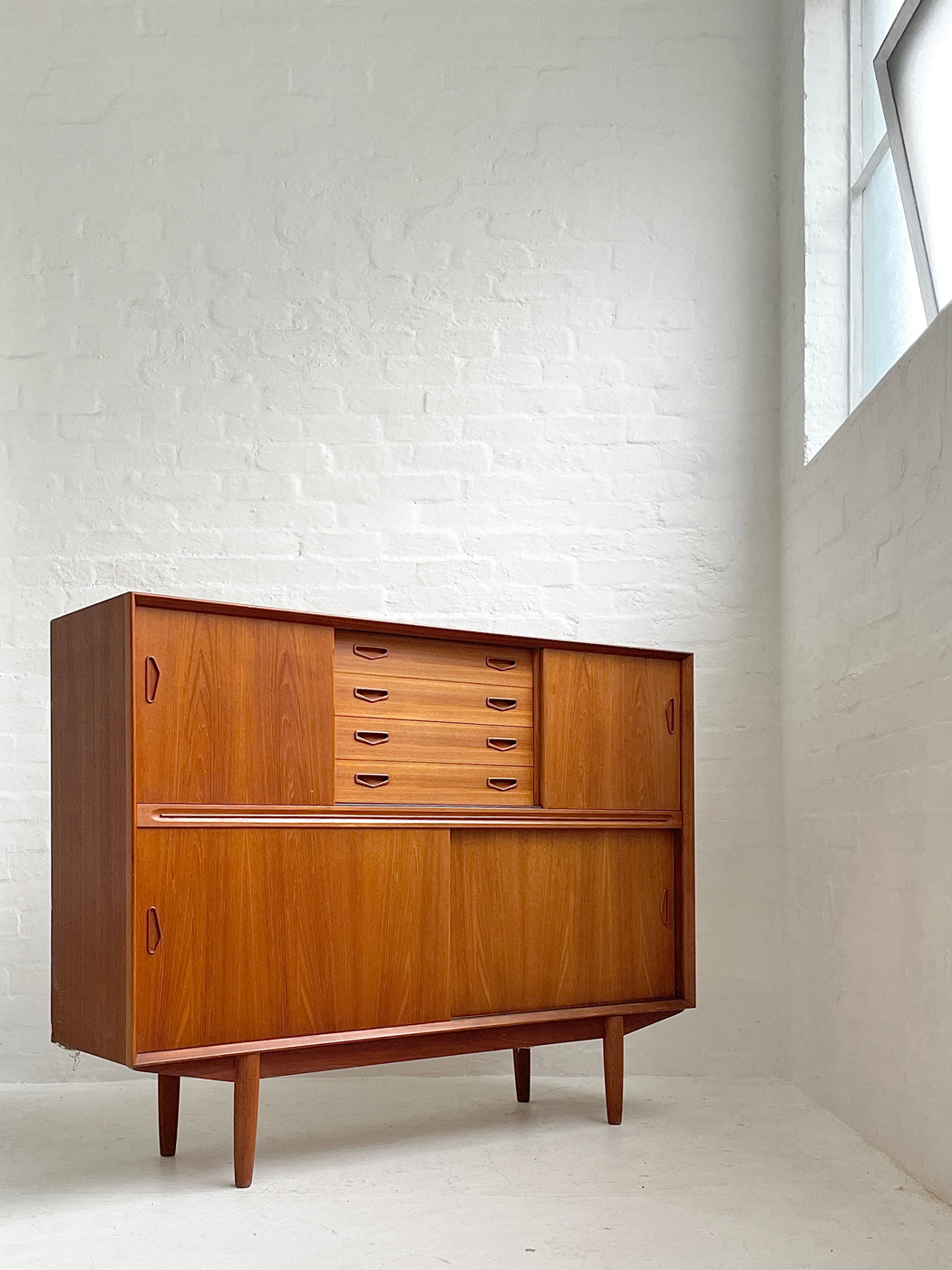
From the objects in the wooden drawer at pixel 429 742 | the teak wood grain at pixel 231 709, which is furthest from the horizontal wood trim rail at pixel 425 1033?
the wooden drawer at pixel 429 742

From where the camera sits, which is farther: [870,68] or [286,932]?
[870,68]

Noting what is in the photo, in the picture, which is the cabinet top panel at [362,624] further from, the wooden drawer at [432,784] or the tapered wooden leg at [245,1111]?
the tapered wooden leg at [245,1111]

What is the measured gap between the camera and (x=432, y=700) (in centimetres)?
319

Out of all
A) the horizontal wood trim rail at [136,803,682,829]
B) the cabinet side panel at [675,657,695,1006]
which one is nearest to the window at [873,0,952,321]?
the cabinet side panel at [675,657,695,1006]

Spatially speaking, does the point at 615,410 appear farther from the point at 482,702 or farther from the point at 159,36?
the point at 159,36

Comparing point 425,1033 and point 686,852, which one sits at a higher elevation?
point 686,852

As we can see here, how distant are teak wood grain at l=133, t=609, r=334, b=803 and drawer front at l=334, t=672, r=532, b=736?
95 millimetres

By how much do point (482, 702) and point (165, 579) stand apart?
1325mm

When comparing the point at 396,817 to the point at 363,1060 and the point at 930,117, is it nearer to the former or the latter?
the point at 363,1060

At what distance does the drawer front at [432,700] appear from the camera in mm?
3051

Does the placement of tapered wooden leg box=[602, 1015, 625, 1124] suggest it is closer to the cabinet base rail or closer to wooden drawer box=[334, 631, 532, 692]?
the cabinet base rail

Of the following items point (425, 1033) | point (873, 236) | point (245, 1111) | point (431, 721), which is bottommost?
point (245, 1111)

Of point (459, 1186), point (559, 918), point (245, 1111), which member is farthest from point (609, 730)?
point (245, 1111)

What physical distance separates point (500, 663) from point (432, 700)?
0.24 metres
